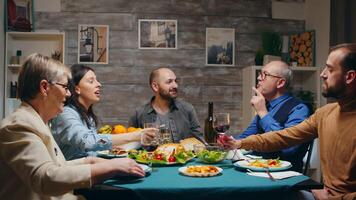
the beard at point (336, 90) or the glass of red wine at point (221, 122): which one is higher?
the beard at point (336, 90)

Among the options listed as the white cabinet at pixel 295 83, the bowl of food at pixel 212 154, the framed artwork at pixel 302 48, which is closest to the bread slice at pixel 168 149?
the bowl of food at pixel 212 154

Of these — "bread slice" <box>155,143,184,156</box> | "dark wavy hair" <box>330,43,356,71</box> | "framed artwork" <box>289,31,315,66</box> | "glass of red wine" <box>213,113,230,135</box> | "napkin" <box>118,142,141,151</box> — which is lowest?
"napkin" <box>118,142,141,151</box>

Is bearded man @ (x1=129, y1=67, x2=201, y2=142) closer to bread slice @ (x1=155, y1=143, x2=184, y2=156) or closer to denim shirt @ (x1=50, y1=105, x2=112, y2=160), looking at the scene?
denim shirt @ (x1=50, y1=105, x2=112, y2=160)

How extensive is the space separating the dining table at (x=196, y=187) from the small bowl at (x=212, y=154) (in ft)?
0.88

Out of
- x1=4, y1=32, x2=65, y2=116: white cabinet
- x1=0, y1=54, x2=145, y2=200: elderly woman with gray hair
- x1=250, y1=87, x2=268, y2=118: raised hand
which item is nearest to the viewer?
x1=0, y1=54, x2=145, y2=200: elderly woman with gray hair

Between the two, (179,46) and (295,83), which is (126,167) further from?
(295,83)

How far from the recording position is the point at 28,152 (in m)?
1.38

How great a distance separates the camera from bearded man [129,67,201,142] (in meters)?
3.64

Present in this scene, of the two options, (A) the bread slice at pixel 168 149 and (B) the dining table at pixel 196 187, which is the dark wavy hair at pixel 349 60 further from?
(A) the bread slice at pixel 168 149

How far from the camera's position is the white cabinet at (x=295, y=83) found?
4.11 m

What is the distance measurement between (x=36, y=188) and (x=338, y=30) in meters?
3.39

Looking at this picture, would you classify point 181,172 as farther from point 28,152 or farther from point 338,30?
point 338,30

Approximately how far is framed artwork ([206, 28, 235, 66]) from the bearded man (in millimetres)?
808

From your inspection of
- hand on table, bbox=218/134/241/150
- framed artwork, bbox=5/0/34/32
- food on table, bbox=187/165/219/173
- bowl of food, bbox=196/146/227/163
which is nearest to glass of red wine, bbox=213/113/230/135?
hand on table, bbox=218/134/241/150
